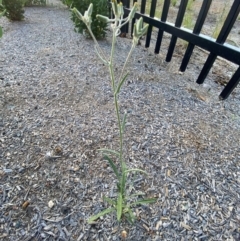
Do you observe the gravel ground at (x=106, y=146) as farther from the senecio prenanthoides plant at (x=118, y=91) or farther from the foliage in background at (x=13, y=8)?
the foliage in background at (x=13, y=8)

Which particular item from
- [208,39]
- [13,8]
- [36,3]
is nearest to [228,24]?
[208,39]

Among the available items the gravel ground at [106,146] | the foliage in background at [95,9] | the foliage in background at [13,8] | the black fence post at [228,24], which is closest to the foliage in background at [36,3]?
the foliage in background at [13,8]

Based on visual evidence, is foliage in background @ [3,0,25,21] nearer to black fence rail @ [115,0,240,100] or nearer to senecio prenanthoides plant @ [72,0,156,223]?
black fence rail @ [115,0,240,100]

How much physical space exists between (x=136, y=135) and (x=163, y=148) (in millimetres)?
215

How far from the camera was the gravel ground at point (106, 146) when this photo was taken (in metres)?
1.01

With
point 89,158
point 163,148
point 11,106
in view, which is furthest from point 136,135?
point 11,106

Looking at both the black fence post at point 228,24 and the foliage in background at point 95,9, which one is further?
the foliage in background at point 95,9

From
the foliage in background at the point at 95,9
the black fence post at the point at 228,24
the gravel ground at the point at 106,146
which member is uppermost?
the black fence post at the point at 228,24

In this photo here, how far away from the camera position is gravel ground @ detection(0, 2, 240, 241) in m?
1.01

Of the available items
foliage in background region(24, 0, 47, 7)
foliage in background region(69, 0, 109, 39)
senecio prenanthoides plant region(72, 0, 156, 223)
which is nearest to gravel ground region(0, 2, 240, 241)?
senecio prenanthoides plant region(72, 0, 156, 223)

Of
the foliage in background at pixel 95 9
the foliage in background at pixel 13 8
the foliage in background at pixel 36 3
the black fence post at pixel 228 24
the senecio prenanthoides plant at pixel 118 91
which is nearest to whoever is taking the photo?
the senecio prenanthoides plant at pixel 118 91

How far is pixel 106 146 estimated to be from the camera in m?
1.36

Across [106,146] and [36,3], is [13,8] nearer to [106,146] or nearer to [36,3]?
[36,3]

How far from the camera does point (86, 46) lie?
2572 millimetres
